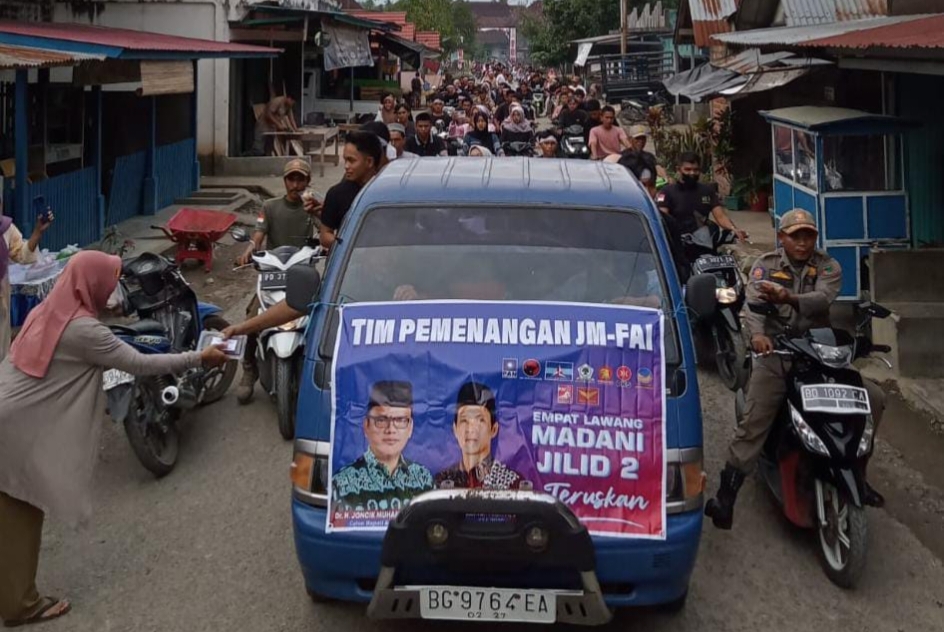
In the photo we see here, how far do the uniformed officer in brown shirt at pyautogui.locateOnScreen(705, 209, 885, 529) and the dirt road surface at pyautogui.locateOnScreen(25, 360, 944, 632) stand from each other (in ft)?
1.38

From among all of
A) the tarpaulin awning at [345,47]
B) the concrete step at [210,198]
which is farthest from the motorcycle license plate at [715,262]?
the tarpaulin awning at [345,47]

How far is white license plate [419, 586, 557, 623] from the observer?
3.62 m

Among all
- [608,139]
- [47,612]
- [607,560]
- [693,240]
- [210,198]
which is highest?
[608,139]

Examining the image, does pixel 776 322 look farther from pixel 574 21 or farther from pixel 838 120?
pixel 574 21

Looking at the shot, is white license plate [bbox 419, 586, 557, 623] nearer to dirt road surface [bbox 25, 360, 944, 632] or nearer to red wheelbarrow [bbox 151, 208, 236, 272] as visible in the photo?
dirt road surface [bbox 25, 360, 944, 632]

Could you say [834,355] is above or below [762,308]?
below

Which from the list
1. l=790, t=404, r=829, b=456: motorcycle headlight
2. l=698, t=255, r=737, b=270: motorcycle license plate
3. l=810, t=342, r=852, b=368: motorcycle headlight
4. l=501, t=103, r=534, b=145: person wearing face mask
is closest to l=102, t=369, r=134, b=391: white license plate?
l=790, t=404, r=829, b=456: motorcycle headlight

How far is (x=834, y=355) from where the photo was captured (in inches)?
184

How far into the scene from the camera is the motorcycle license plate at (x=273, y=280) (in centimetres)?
673

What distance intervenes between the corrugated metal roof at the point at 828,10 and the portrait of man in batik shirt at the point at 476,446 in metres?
10.1

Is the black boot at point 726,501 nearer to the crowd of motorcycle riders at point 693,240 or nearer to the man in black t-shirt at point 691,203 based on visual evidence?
the crowd of motorcycle riders at point 693,240

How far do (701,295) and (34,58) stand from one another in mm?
7146

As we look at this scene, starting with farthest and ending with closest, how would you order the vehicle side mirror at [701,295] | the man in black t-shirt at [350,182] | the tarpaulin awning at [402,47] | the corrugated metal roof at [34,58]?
1. the tarpaulin awning at [402,47]
2. the corrugated metal roof at [34,58]
3. the man in black t-shirt at [350,182]
4. the vehicle side mirror at [701,295]

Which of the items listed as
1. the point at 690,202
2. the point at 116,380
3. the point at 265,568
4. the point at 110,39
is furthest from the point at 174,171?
the point at 265,568
